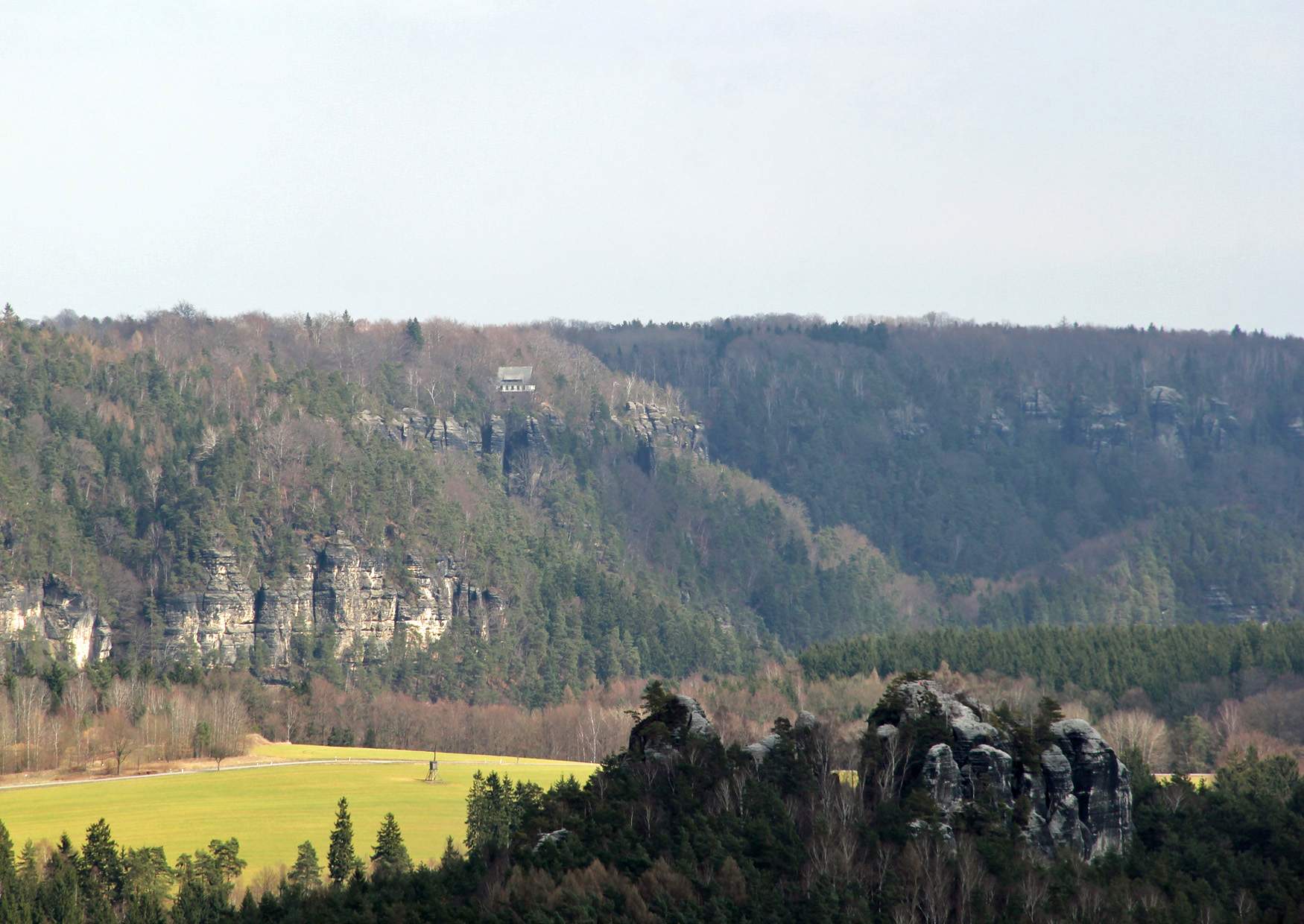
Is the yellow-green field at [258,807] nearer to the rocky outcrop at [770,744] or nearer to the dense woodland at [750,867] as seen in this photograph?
the dense woodland at [750,867]

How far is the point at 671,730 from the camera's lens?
120188mm

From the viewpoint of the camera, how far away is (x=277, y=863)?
142 m

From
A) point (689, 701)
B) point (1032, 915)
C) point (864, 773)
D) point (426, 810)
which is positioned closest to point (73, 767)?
point (426, 810)

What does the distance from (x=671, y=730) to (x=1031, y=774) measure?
20.9 metres

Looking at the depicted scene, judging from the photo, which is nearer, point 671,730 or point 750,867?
point 750,867

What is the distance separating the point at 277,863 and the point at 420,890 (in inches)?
1407

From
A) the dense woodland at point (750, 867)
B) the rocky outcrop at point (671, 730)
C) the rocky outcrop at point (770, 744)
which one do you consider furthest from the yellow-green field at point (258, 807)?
the rocky outcrop at point (770, 744)

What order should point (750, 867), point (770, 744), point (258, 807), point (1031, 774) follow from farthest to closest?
point (258, 807)
point (770, 744)
point (1031, 774)
point (750, 867)

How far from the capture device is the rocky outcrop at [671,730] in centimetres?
11888

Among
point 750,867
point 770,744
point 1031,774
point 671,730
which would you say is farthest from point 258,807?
point 1031,774

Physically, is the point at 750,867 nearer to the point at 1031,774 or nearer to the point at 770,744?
the point at 770,744

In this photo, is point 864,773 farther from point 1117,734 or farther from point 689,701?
point 1117,734

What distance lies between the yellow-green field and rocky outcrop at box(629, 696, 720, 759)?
92.7ft

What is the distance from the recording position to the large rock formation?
111 meters
